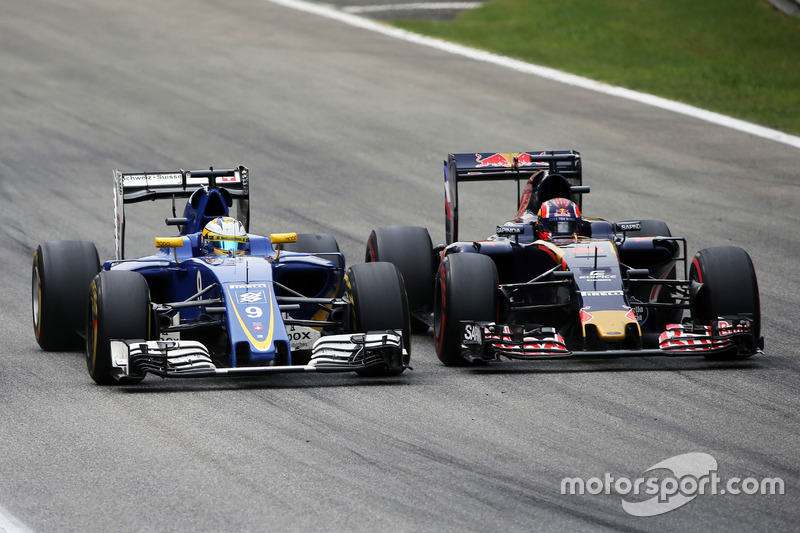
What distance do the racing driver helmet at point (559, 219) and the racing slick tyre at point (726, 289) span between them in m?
1.42

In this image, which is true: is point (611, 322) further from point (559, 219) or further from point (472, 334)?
point (559, 219)

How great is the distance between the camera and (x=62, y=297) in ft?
45.9

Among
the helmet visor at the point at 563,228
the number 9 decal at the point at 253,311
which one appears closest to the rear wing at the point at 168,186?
the number 9 decal at the point at 253,311

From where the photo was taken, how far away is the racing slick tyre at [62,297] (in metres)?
14.0

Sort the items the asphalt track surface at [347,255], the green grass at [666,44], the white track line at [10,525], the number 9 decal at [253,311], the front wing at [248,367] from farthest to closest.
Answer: the green grass at [666,44]
the number 9 decal at [253,311]
the front wing at [248,367]
the asphalt track surface at [347,255]
the white track line at [10,525]

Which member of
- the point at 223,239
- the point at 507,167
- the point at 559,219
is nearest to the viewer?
the point at 223,239

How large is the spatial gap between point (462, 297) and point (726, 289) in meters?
2.55

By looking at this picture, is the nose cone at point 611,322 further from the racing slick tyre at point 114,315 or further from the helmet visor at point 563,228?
the racing slick tyre at point 114,315

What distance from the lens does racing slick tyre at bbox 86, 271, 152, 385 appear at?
Result: 473 inches

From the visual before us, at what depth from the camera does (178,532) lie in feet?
27.7

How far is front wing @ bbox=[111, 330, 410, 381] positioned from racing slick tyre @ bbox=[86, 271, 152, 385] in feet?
0.33

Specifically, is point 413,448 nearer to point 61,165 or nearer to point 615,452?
point 615,452

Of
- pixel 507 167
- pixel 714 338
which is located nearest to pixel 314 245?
pixel 507 167

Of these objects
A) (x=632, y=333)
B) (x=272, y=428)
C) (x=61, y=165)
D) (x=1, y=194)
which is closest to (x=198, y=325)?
(x=272, y=428)
